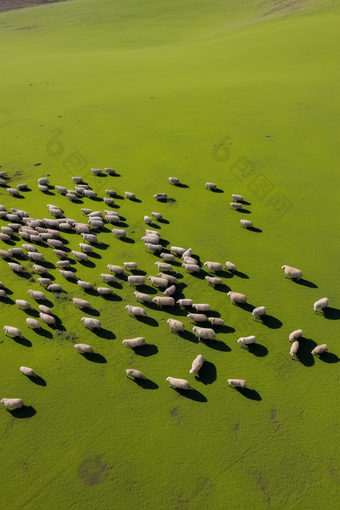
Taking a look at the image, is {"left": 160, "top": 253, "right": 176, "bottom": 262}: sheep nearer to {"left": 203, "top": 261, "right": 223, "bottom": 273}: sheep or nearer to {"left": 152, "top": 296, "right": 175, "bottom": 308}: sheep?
{"left": 203, "top": 261, "right": 223, "bottom": 273}: sheep

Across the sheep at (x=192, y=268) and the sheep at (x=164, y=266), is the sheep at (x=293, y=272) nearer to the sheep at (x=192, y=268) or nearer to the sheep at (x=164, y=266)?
the sheep at (x=192, y=268)

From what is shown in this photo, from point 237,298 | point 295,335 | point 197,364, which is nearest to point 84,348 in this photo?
point 197,364

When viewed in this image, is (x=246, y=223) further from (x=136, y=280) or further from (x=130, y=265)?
(x=136, y=280)

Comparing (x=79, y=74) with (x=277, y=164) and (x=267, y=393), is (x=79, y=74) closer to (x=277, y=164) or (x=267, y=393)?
(x=277, y=164)

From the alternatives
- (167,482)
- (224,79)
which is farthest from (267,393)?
(224,79)

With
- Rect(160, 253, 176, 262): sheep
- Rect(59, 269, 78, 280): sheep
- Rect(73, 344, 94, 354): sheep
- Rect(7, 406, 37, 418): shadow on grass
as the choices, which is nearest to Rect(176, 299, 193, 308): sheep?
Rect(160, 253, 176, 262): sheep
